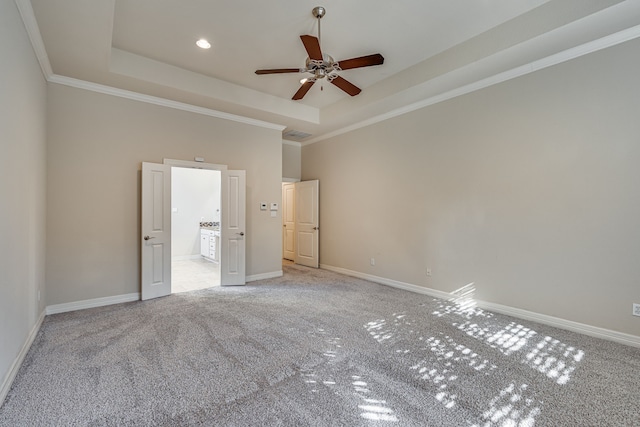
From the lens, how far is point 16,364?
93.9 inches

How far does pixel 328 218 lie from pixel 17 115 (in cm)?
506

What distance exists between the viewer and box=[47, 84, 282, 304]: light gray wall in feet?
Result: 12.4

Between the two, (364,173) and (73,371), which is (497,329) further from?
(73,371)

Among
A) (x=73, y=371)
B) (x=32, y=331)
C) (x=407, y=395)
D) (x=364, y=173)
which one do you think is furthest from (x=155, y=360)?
(x=364, y=173)

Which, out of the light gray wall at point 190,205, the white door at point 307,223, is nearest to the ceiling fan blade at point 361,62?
the white door at point 307,223

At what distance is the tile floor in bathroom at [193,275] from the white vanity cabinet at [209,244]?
17cm

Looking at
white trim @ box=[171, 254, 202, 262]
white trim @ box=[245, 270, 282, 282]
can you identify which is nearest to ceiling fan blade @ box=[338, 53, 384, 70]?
white trim @ box=[245, 270, 282, 282]

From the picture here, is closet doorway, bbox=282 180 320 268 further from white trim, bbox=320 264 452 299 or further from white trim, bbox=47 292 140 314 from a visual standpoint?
white trim, bbox=47 292 140 314

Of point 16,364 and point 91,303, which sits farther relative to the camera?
point 91,303

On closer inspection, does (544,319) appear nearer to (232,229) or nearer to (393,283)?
(393,283)

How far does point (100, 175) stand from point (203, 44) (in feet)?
7.53

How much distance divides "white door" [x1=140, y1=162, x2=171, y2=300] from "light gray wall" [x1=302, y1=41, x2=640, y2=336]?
357cm

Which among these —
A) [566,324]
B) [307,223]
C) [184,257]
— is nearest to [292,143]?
[307,223]

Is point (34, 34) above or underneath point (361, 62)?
above
